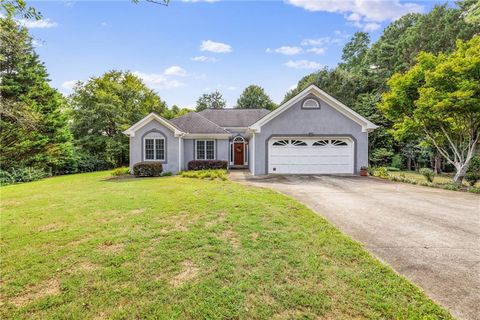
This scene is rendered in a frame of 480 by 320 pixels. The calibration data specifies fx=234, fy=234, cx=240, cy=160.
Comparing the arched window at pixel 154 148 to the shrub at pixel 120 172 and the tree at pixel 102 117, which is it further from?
the tree at pixel 102 117

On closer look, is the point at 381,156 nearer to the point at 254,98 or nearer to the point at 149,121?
the point at 149,121

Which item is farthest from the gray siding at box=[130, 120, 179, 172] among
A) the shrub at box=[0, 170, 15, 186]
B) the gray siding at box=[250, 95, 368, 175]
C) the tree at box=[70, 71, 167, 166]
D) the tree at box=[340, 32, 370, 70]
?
the tree at box=[340, 32, 370, 70]

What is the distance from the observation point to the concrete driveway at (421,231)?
10.8ft

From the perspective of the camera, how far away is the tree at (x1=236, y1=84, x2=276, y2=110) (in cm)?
4244

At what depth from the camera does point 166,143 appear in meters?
16.9

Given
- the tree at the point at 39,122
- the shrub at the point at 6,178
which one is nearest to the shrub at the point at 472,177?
the tree at the point at 39,122

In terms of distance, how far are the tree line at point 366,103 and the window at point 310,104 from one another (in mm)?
3962

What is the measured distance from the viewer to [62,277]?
11.7ft

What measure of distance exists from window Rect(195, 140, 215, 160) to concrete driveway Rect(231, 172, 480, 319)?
9.71m

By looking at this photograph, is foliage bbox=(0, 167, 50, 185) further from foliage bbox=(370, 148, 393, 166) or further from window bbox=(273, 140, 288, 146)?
foliage bbox=(370, 148, 393, 166)

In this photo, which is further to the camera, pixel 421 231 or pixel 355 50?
pixel 355 50

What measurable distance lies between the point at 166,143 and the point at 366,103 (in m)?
20.2

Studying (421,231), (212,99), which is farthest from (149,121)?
(212,99)

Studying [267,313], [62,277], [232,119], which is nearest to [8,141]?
[232,119]
